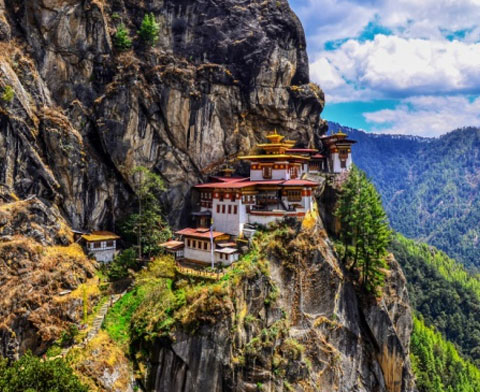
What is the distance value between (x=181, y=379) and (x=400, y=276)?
114 ft

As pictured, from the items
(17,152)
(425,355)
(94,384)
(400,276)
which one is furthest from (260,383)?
(425,355)

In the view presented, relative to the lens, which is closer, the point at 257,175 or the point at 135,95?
the point at 135,95

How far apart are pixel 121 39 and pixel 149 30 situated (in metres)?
4.33

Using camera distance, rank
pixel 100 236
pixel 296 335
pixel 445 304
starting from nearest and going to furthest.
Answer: pixel 296 335 → pixel 100 236 → pixel 445 304

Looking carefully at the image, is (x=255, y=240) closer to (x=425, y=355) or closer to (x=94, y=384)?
(x=94, y=384)

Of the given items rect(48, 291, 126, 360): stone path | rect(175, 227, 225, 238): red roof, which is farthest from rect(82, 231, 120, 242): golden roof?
rect(175, 227, 225, 238): red roof

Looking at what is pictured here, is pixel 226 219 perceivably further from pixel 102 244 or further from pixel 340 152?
pixel 340 152

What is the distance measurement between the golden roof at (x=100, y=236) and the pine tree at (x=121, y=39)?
24.9 meters

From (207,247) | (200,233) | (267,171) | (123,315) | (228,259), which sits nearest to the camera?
(123,315)

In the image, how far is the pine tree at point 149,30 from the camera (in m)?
52.8

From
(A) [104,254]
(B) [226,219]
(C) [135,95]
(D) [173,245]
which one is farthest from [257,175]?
(A) [104,254]

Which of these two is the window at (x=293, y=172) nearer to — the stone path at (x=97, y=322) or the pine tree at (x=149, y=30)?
the stone path at (x=97, y=322)

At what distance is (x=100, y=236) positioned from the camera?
147ft

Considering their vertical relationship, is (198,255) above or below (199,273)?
above
